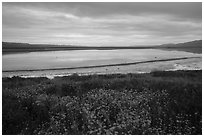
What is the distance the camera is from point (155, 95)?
13242mm

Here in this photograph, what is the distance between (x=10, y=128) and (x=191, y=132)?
25.0 ft

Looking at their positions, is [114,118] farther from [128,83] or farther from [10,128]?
[128,83]

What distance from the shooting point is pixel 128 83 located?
1647 cm

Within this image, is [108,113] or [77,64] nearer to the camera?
[108,113]

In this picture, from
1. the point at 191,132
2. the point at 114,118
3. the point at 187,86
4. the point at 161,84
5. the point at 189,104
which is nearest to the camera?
the point at 191,132

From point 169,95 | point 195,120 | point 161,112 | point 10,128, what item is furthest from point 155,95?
point 10,128

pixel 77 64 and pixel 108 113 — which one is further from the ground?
pixel 77 64

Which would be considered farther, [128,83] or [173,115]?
[128,83]

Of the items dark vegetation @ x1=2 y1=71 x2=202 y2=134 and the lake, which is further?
the lake


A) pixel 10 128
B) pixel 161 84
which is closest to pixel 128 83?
pixel 161 84

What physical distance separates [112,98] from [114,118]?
1.58 meters

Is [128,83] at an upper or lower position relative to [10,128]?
upper

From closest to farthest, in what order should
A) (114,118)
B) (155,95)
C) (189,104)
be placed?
1. (114,118)
2. (189,104)
3. (155,95)

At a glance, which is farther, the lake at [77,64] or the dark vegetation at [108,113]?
the lake at [77,64]
